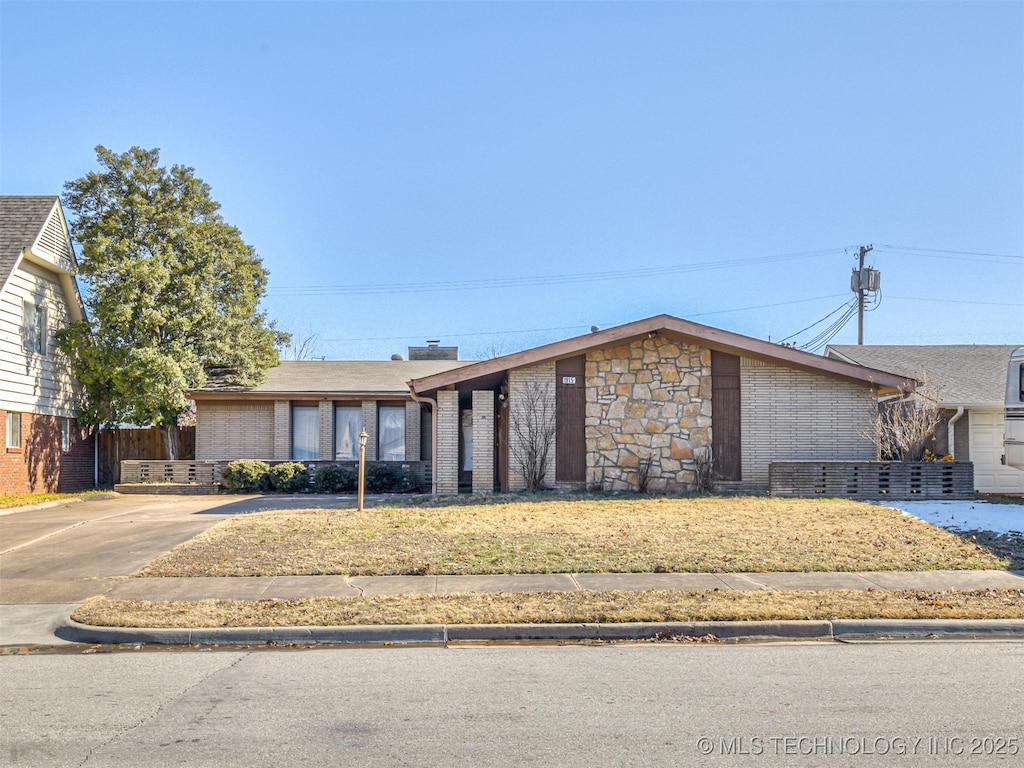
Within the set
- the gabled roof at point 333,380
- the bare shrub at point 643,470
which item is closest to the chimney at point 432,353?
the gabled roof at point 333,380

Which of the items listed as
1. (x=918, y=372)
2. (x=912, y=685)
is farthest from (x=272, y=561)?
(x=918, y=372)

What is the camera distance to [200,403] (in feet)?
89.4

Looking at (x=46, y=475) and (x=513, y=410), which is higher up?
(x=513, y=410)

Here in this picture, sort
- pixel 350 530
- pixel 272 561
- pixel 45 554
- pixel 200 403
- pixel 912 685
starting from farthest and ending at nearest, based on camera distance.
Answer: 1. pixel 200 403
2. pixel 350 530
3. pixel 45 554
4. pixel 272 561
5. pixel 912 685

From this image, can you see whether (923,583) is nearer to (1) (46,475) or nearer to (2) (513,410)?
(2) (513,410)

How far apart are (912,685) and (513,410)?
14.3 metres

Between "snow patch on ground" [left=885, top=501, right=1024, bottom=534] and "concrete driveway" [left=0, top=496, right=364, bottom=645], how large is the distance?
11.3 m

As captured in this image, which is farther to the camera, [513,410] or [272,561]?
[513,410]

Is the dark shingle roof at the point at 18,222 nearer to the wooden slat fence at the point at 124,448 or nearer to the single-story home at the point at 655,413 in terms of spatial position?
the wooden slat fence at the point at 124,448

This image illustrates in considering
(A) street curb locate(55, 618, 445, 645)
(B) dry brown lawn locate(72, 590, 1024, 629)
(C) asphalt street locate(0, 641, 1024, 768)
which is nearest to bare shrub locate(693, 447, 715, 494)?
(B) dry brown lawn locate(72, 590, 1024, 629)

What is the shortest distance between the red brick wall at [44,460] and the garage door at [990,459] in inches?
973

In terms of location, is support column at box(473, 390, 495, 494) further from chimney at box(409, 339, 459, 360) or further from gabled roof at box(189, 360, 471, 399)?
chimney at box(409, 339, 459, 360)

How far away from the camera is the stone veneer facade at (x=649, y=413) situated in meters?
20.2

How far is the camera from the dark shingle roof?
22.1 meters
